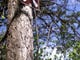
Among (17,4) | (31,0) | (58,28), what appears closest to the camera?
(31,0)

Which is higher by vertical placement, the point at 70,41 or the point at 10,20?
the point at 10,20

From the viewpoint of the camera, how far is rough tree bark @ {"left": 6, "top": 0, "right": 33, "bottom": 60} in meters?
3.40

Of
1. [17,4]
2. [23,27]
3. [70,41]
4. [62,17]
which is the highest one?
[17,4]

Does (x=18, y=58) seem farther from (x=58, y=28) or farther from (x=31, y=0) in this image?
(x=58, y=28)

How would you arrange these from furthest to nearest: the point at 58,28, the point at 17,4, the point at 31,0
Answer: the point at 58,28 → the point at 17,4 → the point at 31,0

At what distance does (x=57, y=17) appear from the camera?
5.97 m

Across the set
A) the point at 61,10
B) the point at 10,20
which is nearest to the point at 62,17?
the point at 61,10

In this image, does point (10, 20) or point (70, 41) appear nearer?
point (10, 20)

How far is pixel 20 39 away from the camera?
3432mm

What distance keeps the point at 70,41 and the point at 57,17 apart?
0.63 meters

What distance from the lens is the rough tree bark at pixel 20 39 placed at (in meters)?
3.40

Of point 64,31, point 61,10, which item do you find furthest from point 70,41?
point 61,10

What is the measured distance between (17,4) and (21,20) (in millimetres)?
208

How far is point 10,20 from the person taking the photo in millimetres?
3645
